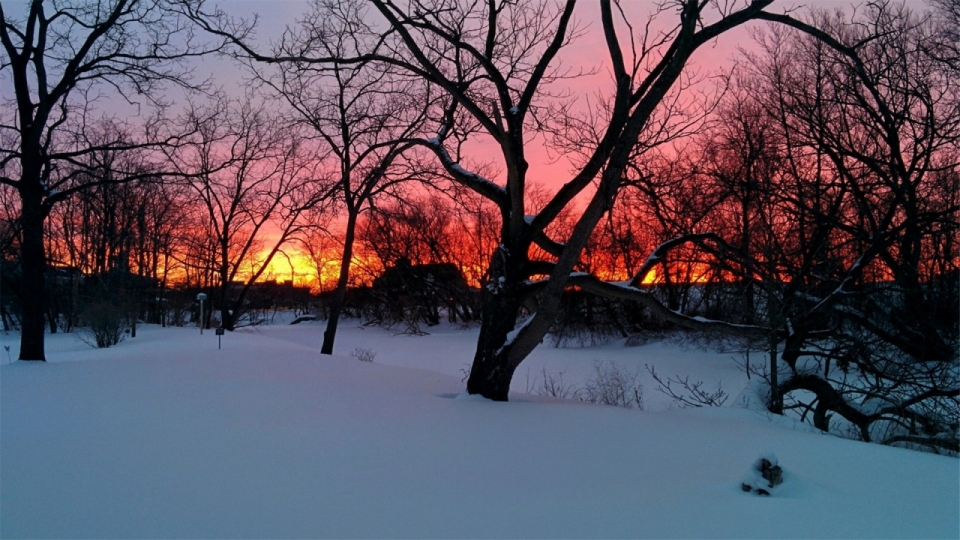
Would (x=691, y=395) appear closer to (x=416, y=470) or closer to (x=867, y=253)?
(x=867, y=253)

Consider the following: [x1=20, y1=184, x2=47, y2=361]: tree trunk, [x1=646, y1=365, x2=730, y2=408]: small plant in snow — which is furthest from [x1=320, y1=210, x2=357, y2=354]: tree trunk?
[x1=646, y1=365, x2=730, y2=408]: small plant in snow

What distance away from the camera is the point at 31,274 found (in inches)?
437

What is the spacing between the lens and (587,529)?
339cm

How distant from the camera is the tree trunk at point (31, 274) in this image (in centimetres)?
1102

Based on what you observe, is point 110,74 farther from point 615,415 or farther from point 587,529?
point 587,529

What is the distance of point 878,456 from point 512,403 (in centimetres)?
375

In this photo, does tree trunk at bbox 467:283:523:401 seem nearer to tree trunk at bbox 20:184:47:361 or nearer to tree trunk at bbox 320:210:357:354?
tree trunk at bbox 20:184:47:361

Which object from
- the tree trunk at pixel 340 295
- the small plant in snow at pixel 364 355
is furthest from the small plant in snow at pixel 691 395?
the tree trunk at pixel 340 295

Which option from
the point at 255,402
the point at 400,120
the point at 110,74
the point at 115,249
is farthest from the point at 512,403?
the point at 115,249

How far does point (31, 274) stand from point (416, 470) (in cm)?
1018

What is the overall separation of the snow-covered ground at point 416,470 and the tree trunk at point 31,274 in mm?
4006

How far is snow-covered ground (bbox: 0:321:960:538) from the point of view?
3.43 metres

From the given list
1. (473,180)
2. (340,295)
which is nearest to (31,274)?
(340,295)

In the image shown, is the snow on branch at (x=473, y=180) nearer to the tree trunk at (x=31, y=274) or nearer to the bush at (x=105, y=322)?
the tree trunk at (x=31, y=274)
